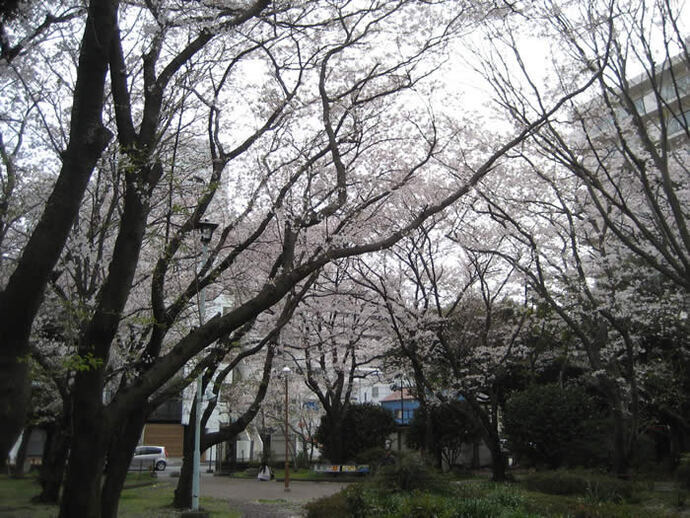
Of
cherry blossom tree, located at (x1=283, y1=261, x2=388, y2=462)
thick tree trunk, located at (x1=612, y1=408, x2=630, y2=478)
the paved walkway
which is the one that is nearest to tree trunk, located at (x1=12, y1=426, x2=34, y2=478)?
the paved walkway

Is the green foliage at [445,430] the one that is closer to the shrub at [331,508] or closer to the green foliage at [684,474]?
the green foliage at [684,474]

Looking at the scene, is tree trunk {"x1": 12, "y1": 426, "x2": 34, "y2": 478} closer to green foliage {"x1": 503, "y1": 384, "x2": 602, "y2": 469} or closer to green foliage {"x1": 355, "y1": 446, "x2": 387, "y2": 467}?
green foliage {"x1": 355, "y1": 446, "x2": 387, "y2": 467}

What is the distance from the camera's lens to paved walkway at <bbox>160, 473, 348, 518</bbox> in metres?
12.5

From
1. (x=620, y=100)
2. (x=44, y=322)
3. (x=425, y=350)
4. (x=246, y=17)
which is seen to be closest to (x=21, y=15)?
(x=246, y=17)

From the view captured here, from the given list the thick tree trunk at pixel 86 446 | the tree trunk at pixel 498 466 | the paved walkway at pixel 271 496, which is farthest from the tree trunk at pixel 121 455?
the tree trunk at pixel 498 466

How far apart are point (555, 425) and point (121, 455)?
1287 centimetres

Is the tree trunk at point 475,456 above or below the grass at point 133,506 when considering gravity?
above

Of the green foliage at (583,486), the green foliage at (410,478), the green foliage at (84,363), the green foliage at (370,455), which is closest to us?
the green foliage at (84,363)

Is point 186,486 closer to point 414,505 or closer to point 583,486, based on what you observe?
point 414,505

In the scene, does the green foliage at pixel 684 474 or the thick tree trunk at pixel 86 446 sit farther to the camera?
the green foliage at pixel 684 474

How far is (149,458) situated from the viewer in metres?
31.6

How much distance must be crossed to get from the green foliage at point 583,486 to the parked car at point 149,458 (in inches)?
903

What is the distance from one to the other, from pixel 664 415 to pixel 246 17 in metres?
17.9

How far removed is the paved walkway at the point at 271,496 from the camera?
1245 cm
